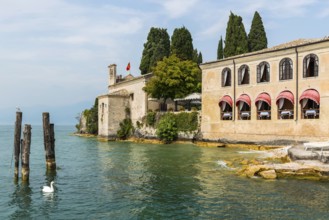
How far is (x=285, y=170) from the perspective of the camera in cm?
1781

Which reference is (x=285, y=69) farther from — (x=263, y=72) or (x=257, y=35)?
(x=257, y=35)

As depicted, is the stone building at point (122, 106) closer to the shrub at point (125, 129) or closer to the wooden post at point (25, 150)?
the shrub at point (125, 129)

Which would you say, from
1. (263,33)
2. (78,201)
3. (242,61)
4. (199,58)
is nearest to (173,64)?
(242,61)

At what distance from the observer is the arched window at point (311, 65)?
2812 cm

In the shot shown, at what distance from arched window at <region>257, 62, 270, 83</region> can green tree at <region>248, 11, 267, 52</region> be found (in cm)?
1950

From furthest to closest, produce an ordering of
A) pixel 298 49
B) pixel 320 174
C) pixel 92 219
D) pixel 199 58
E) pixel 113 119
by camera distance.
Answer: pixel 199 58, pixel 113 119, pixel 298 49, pixel 320 174, pixel 92 219

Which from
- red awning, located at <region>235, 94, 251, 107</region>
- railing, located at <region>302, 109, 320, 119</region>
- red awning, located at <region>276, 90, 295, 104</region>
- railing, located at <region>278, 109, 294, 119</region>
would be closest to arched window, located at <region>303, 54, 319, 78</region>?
red awning, located at <region>276, 90, 295, 104</region>

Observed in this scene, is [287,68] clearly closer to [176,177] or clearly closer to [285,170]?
[285,170]

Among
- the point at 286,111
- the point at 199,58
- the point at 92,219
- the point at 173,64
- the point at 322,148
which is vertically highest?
the point at 199,58

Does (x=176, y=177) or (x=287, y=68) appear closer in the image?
(x=176, y=177)

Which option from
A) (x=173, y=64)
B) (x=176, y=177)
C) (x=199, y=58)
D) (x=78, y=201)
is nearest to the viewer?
(x=78, y=201)

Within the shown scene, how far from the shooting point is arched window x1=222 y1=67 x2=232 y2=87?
3570cm

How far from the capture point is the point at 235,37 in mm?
50969

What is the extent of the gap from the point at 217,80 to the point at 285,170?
20.1 meters
